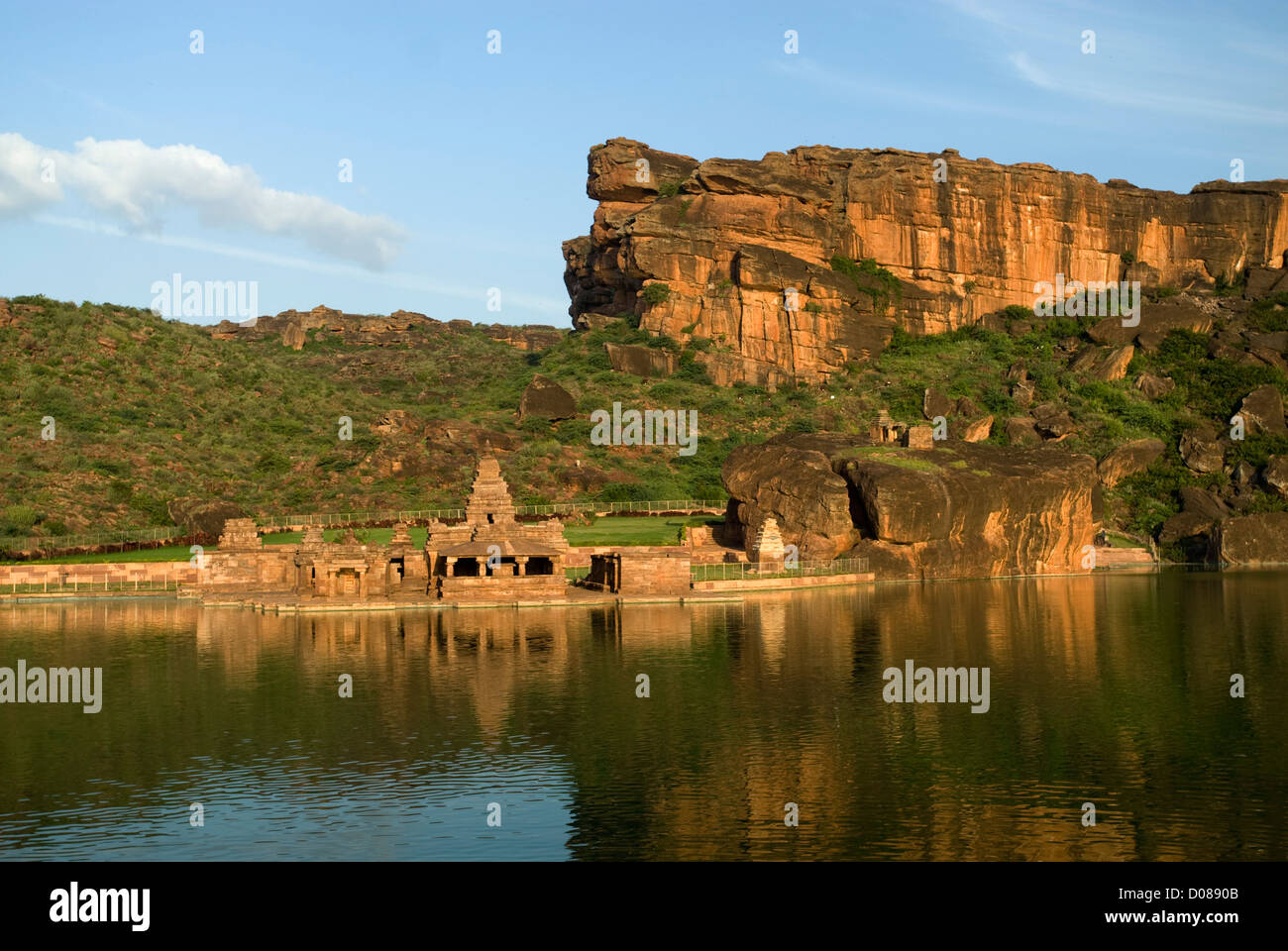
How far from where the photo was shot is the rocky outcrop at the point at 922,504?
59750 millimetres

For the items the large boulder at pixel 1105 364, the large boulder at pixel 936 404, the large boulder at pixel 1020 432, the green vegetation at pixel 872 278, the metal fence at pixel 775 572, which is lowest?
the metal fence at pixel 775 572

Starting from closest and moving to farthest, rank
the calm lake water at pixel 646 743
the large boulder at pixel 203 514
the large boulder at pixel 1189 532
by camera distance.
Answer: the calm lake water at pixel 646 743 < the large boulder at pixel 203 514 < the large boulder at pixel 1189 532

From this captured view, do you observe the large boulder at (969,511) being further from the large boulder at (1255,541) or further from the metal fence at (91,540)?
the metal fence at (91,540)

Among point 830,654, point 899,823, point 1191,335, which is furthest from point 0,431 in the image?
point 1191,335

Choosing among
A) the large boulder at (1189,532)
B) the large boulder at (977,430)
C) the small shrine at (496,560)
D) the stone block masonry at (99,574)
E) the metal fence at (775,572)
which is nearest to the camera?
the small shrine at (496,560)

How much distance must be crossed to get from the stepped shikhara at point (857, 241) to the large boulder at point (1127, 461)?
30.9 meters

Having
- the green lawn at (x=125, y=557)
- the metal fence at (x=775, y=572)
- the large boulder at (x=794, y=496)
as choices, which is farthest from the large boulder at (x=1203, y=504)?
the green lawn at (x=125, y=557)

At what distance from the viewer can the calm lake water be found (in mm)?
19125

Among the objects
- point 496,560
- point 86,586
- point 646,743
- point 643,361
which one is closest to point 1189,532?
point 496,560

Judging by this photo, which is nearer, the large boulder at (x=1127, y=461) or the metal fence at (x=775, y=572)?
the metal fence at (x=775, y=572)

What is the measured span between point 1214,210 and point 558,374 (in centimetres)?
6283

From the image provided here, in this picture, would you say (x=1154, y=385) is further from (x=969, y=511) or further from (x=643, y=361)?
(x=969, y=511)

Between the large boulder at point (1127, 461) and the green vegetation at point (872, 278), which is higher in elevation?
the green vegetation at point (872, 278)

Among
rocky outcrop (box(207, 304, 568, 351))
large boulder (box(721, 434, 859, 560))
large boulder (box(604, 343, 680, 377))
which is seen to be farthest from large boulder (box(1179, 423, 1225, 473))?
rocky outcrop (box(207, 304, 568, 351))
